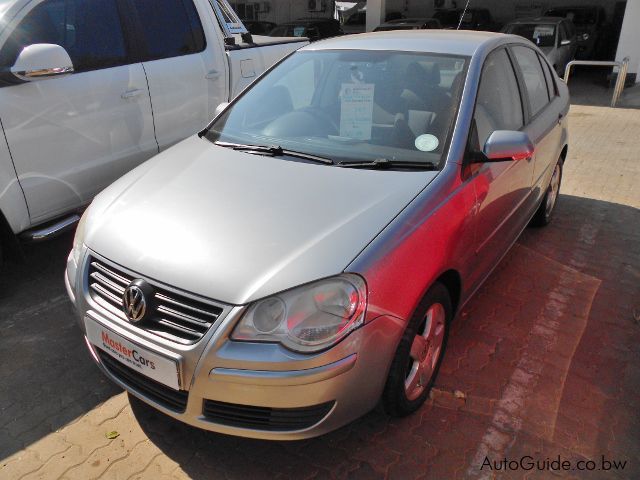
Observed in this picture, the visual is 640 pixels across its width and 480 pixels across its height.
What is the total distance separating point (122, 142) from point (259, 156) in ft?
5.16

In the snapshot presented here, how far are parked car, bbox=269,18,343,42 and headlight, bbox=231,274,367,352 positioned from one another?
15.0 meters

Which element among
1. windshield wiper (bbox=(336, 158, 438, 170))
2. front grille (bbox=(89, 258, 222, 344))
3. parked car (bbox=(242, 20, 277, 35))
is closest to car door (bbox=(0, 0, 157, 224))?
front grille (bbox=(89, 258, 222, 344))

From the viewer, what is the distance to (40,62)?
3.15 m

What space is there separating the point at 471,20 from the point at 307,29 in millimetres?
6043

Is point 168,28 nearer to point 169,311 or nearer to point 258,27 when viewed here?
point 169,311

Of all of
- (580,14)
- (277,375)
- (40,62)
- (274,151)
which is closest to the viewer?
(277,375)

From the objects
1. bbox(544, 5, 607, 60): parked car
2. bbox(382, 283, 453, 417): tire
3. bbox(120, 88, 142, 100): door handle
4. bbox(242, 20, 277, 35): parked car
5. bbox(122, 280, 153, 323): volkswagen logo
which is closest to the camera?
bbox(122, 280, 153, 323): volkswagen logo

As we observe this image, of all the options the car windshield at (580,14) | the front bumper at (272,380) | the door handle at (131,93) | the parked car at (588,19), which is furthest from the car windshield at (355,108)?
the car windshield at (580,14)

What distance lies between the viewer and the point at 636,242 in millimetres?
4527

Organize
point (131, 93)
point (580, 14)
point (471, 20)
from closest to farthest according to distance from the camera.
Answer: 1. point (131, 93)
2. point (580, 14)
3. point (471, 20)

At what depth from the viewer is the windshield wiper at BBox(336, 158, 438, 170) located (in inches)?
102

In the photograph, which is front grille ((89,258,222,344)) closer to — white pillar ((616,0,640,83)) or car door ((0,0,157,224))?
car door ((0,0,157,224))

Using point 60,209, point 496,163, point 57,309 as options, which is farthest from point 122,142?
point 496,163

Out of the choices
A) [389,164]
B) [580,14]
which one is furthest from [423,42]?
[580,14]
